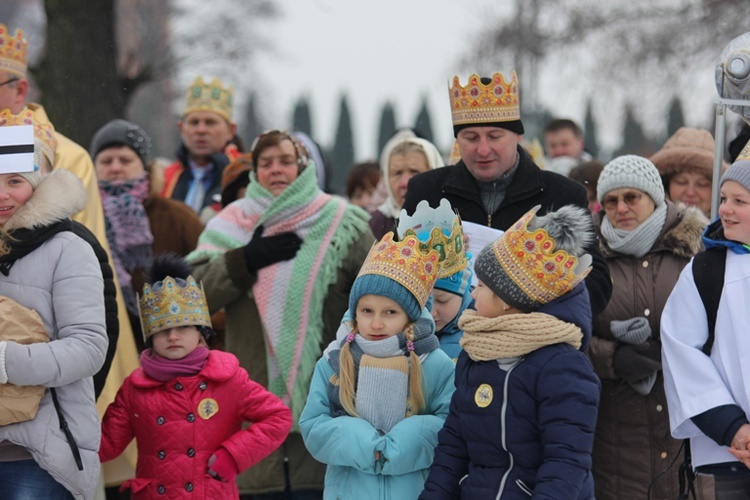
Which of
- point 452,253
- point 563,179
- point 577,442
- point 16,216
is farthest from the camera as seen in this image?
point 563,179

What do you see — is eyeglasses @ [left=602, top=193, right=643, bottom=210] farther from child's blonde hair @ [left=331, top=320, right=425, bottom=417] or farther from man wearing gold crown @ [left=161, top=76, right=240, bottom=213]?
man wearing gold crown @ [left=161, top=76, right=240, bottom=213]

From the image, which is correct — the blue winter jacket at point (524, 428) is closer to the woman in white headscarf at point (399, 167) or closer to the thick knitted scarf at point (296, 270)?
the thick knitted scarf at point (296, 270)

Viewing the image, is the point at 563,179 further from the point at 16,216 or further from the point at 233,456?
the point at 16,216

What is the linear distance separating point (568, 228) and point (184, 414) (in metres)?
1.82

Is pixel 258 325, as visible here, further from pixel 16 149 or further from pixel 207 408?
pixel 16 149

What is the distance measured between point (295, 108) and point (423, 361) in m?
40.1

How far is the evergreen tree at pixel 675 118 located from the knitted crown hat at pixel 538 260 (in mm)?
14220

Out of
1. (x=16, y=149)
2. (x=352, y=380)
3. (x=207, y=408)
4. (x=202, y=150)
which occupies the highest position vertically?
(x=202, y=150)

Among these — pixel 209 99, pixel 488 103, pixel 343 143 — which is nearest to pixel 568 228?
pixel 488 103

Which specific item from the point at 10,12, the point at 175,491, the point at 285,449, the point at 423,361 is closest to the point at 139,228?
the point at 285,449

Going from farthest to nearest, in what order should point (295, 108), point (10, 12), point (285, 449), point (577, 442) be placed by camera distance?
point (295, 108) → point (10, 12) → point (285, 449) → point (577, 442)

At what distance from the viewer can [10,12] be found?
3009cm

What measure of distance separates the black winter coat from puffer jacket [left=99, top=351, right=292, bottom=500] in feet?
3.84

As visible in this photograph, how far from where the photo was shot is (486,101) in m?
5.70
